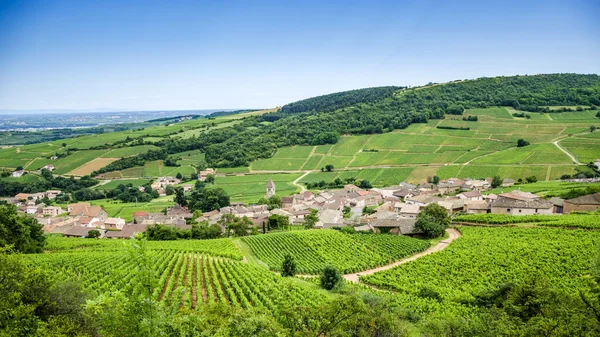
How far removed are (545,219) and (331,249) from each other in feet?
93.2

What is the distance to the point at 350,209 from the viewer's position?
78.6 metres

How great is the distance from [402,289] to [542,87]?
153 m

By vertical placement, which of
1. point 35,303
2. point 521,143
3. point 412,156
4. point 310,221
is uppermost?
point 521,143

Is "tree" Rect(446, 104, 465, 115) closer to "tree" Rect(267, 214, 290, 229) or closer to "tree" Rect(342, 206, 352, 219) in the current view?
"tree" Rect(342, 206, 352, 219)

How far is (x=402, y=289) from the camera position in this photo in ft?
113

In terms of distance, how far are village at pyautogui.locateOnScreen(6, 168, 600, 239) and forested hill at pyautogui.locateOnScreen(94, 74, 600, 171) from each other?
37.5 m

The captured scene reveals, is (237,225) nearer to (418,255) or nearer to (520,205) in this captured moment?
(418,255)

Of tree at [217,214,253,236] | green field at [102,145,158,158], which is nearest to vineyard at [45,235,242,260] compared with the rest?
tree at [217,214,253,236]

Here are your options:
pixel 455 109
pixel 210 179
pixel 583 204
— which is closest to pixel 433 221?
pixel 583 204

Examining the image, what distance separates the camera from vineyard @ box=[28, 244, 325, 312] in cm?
2733

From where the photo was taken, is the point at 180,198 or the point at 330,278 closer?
the point at 330,278

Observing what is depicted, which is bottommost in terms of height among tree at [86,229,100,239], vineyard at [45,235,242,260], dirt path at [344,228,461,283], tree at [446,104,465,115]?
tree at [86,229,100,239]

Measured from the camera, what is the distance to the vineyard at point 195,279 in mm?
27328

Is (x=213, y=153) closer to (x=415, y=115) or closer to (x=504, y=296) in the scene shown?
(x=415, y=115)
